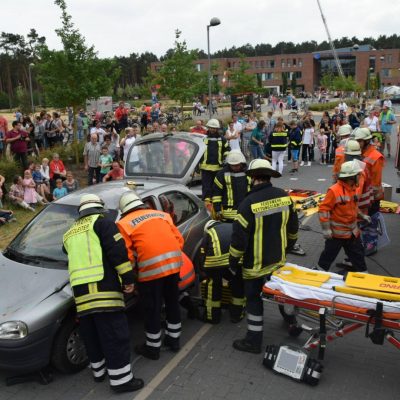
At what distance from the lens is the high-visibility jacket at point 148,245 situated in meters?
4.39

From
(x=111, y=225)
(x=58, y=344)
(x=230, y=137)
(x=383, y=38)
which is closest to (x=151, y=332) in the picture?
(x=58, y=344)

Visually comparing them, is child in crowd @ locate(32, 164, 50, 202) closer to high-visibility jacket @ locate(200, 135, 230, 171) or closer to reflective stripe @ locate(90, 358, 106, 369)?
high-visibility jacket @ locate(200, 135, 230, 171)

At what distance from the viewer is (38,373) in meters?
4.41

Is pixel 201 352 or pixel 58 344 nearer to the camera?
pixel 58 344

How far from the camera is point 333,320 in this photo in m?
4.29

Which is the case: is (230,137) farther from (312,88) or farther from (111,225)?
(312,88)

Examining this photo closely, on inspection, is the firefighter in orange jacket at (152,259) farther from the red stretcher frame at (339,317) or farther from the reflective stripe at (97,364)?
the red stretcher frame at (339,317)

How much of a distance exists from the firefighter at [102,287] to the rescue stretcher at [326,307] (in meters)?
1.36

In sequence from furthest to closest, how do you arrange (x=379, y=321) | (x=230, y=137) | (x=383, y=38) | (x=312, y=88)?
1. (x=383, y=38)
2. (x=312, y=88)
3. (x=230, y=137)
4. (x=379, y=321)

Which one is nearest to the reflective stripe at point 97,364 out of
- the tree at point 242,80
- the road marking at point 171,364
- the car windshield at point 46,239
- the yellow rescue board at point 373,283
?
the road marking at point 171,364

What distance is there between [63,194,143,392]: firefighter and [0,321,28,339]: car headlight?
48 cm

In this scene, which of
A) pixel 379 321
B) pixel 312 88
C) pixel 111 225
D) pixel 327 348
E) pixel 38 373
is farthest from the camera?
pixel 312 88

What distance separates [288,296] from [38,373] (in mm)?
2484

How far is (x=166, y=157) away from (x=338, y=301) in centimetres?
464
